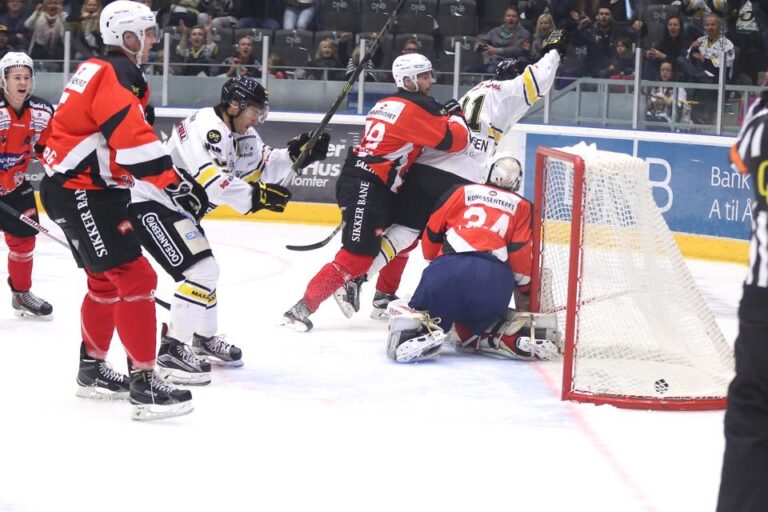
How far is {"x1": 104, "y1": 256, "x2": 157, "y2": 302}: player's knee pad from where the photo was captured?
3883mm

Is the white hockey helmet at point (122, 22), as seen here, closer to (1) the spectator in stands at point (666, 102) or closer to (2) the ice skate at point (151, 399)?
(2) the ice skate at point (151, 399)

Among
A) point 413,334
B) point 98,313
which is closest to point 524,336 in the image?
point 413,334

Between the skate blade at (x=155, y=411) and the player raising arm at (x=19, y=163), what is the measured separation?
1.88 metres

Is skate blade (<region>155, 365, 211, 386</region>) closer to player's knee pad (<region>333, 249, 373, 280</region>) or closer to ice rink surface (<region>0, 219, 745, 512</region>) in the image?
ice rink surface (<region>0, 219, 745, 512</region>)

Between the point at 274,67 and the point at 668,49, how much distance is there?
2871 millimetres

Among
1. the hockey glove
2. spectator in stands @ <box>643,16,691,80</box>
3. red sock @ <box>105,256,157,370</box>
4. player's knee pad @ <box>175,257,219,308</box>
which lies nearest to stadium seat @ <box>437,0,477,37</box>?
spectator in stands @ <box>643,16,691,80</box>

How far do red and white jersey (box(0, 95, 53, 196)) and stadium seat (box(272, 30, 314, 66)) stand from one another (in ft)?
13.3

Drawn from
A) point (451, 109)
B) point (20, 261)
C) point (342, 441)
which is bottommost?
point (342, 441)

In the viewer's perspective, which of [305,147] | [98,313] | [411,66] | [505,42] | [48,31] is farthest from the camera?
[48,31]

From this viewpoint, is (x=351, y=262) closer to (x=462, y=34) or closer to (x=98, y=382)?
(x=98, y=382)

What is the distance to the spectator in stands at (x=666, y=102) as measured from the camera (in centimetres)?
810

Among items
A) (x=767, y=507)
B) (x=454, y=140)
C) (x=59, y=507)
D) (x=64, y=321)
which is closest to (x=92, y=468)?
(x=59, y=507)

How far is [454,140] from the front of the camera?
5746 millimetres

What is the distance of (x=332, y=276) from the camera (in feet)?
18.4
